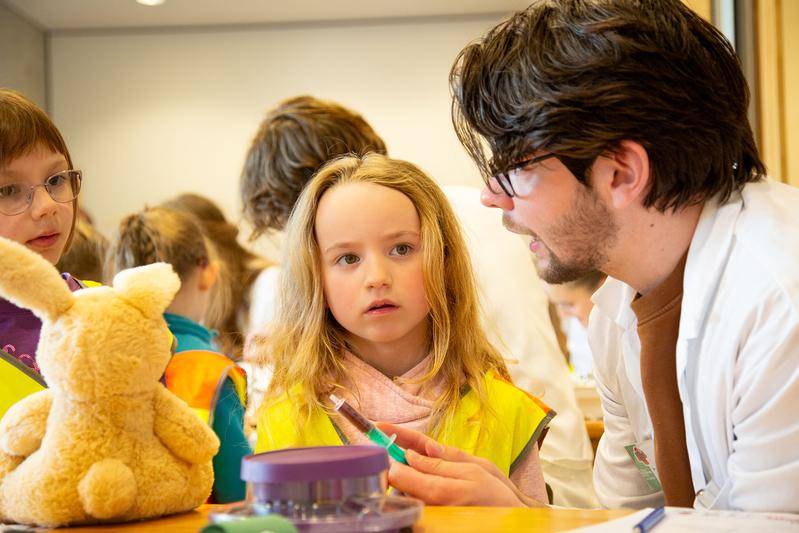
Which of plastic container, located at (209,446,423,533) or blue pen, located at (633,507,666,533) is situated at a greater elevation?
plastic container, located at (209,446,423,533)

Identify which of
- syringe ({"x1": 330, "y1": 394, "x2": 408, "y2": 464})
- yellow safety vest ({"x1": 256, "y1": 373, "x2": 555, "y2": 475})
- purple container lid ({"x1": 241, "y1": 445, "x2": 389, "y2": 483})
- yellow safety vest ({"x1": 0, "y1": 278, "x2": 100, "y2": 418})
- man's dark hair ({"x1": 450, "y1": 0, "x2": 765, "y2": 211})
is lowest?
yellow safety vest ({"x1": 256, "y1": 373, "x2": 555, "y2": 475})

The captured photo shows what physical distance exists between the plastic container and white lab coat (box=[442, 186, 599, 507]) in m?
1.03

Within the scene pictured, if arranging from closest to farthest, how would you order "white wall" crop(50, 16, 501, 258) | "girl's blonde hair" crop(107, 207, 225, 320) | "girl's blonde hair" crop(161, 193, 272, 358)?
"girl's blonde hair" crop(107, 207, 225, 320), "girl's blonde hair" crop(161, 193, 272, 358), "white wall" crop(50, 16, 501, 258)

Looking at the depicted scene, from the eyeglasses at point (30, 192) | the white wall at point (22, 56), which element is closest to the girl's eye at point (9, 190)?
the eyeglasses at point (30, 192)

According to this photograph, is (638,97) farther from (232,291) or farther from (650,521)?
(232,291)

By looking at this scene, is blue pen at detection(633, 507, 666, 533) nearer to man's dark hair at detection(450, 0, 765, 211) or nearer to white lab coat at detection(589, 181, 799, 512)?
white lab coat at detection(589, 181, 799, 512)

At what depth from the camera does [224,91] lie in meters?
4.34

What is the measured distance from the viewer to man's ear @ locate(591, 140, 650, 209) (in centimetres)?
121

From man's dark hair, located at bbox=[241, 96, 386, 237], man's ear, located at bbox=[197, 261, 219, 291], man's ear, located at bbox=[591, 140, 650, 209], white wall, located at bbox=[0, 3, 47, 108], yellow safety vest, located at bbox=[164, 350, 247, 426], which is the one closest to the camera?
man's ear, located at bbox=[591, 140, 650, 209]

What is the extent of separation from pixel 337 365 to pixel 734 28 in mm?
1741

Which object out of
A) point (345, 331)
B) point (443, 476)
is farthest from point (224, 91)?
point (443, 476)

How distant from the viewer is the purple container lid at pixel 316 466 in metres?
0.69

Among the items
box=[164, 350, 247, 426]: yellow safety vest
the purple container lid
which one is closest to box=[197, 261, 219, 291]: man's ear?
box=[164, 350, 247, 426]: yellow safety vest

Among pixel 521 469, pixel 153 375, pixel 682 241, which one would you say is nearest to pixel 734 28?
pixel 682 241
